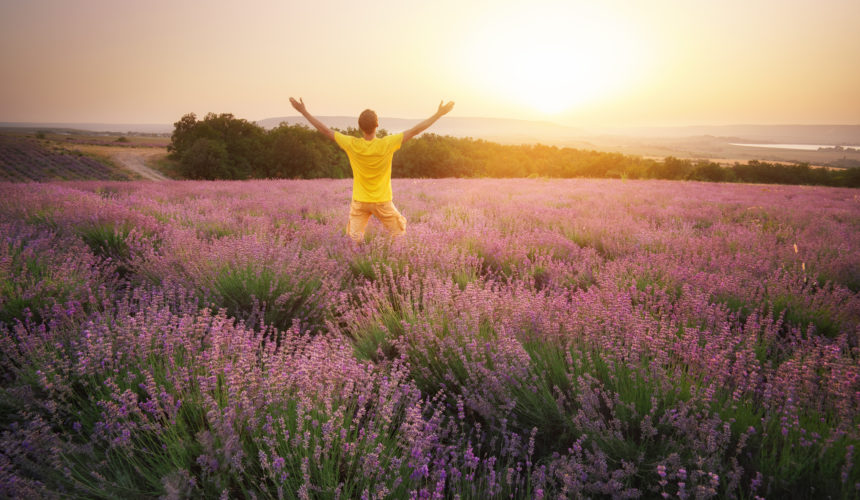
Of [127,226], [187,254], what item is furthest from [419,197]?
[187,254]

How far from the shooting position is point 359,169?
15.7ft

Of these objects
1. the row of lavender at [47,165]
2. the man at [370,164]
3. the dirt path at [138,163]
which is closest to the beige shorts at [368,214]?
the man at [370,164]

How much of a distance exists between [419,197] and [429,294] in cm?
787

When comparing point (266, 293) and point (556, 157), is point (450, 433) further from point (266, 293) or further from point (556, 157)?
point (556, 157)

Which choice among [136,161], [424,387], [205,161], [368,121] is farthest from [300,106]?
[136,161]

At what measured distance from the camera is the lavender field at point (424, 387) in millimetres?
1379

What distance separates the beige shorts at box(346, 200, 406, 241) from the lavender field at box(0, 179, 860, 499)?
2.81 ft

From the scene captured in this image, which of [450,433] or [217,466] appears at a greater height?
[217,466]

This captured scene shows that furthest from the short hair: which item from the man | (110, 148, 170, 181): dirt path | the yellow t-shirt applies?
(110, 148, 170, 181): dirt path

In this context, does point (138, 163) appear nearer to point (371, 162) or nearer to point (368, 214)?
point (368, 214)

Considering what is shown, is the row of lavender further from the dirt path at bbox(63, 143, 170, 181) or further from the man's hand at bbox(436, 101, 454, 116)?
the man's hand at bbox(436, 101, 454, 116)

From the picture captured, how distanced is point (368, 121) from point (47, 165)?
175 feet

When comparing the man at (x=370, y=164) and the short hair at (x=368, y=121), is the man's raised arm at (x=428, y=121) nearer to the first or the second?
the man at (x=370, y=164)

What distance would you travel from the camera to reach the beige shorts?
4816 millimetres
